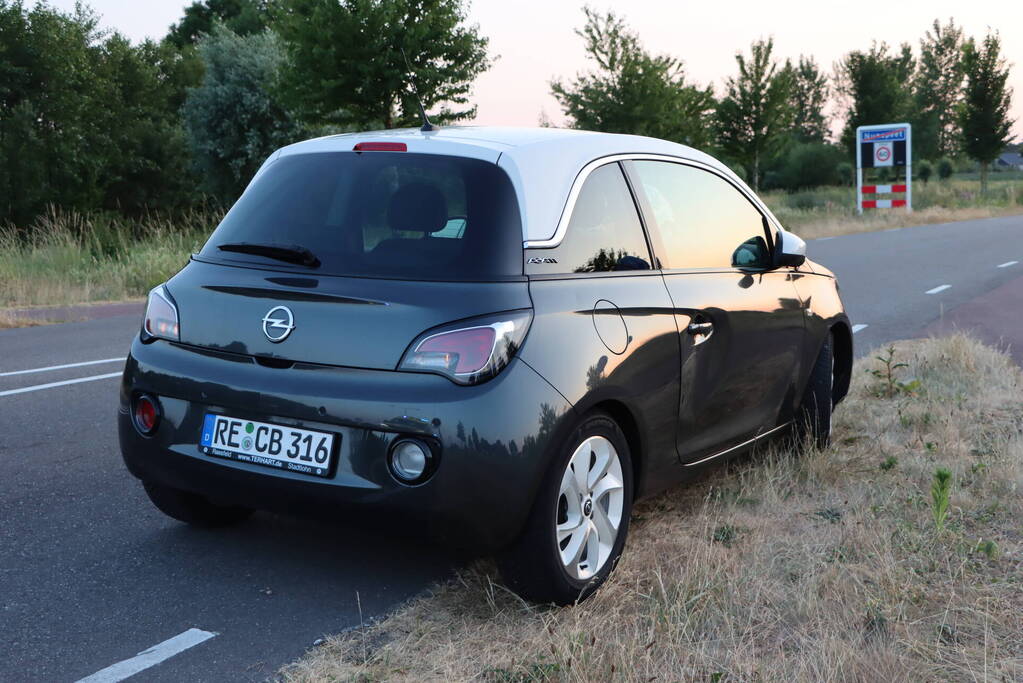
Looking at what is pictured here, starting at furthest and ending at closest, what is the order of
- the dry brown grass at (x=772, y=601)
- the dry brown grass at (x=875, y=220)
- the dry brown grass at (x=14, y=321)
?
the dry brown grass at (x=875, y=220), the dry brown grass at (x=14, y=321), the dry brown grass at (x=772, y=601)

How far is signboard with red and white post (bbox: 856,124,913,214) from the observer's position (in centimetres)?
3756

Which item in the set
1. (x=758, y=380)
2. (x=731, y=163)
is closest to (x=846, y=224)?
(x=731, y=163)

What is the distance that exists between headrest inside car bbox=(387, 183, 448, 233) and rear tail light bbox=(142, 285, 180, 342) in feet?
2.81

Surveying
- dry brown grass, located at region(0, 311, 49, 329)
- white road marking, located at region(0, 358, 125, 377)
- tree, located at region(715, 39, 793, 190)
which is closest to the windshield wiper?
white road marking, located at region(0, 358, 125, 377)

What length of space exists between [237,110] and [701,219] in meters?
29.3

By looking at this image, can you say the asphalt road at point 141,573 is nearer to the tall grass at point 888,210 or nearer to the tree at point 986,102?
the tall grass at point 888,210

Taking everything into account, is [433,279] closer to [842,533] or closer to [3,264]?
[842,533]

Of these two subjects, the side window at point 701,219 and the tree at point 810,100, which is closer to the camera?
the side window at point 701,219

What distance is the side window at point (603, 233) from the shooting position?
375 cm

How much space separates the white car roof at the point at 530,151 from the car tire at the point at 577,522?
0.73m

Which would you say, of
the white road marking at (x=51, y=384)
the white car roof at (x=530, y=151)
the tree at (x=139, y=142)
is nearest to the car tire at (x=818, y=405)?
the white car roof at (x=530, y=151)

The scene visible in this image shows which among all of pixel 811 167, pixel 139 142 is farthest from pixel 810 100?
pixel 139 142

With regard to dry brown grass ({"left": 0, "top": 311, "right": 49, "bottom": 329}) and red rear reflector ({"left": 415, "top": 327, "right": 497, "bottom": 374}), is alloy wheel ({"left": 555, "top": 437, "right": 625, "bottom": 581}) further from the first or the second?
dry brown grass ({"left": 0, "top": 311, "right": 49, "bottom": 329})

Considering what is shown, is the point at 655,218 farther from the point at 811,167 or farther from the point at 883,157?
the point at 811,167
